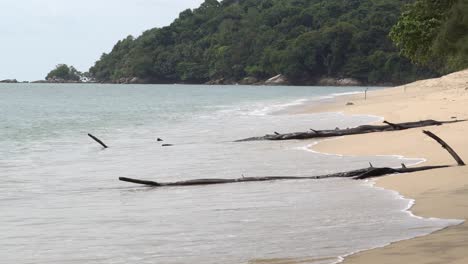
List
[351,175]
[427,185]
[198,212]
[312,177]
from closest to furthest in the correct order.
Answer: [198,212] → [427,185] → [351,175] → [312,177]

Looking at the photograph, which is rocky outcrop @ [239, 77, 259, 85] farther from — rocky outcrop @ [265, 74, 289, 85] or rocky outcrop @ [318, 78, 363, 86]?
rocky outcrop @ [318, 78, 363, 86]

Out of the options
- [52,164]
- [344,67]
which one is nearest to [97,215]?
[52,164]

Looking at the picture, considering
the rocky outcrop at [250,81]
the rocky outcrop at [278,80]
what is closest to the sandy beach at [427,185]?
the rocky outcrop at [278,80]

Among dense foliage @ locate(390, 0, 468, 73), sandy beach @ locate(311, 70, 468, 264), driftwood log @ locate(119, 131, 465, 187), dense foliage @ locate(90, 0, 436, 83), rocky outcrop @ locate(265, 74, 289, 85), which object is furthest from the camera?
rocky outcrop @ locate(265, 74, 289, 85)

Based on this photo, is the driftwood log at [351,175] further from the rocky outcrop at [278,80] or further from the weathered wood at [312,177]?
the rocky outcrop at [278,80]

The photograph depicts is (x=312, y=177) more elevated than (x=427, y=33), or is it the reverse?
(x=427, y=33)

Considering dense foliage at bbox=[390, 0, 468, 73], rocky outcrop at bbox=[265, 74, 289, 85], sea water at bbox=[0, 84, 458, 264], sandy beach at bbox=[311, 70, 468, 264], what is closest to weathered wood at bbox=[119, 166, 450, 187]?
sea water at bbox=[0, 84, 458, 264]

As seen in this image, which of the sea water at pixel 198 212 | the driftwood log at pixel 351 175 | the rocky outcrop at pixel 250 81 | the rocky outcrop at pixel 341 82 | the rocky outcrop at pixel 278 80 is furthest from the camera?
the rocky outcrop at pixel 250 81

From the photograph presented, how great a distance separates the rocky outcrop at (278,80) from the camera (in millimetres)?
178500

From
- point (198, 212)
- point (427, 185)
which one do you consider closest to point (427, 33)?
point (427, 185)

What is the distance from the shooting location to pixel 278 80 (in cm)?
17988

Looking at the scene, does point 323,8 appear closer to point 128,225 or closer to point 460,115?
point 460,115

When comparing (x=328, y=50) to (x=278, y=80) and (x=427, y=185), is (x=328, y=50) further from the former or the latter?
(x=427, y=185)

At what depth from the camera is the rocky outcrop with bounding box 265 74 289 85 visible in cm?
17850
